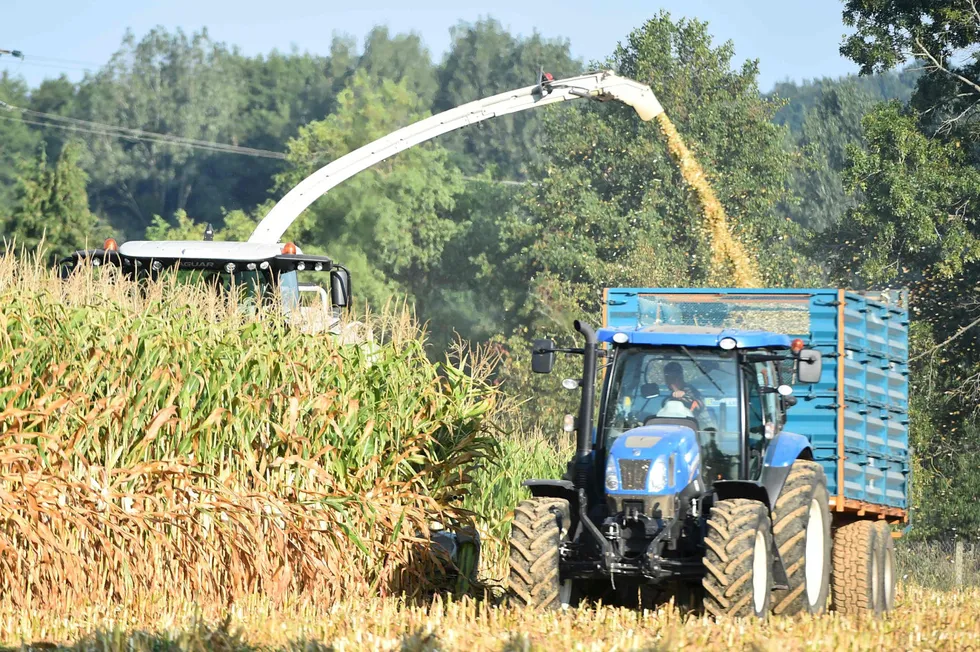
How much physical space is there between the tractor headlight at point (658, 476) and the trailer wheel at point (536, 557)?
62cm

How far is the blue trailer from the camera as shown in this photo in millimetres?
8445

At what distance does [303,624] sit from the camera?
7.84m

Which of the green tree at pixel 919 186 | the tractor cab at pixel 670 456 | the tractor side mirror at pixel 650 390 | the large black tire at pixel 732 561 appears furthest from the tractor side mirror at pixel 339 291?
the green tree at pixel 919 186

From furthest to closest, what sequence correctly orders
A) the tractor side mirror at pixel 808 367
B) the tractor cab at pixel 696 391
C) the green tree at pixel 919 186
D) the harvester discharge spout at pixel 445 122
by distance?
the green tree at pixel 919 186 < the harvester discharge spout at pixel 445 122 < the tractor side mirror at pixel 808 367 < the tractor cab at pixel 696 391

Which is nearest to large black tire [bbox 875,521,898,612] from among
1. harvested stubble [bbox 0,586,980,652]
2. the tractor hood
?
harvested stubble [bbox 0,586,980,652]

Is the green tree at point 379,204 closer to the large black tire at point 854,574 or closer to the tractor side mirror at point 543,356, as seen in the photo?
the large black tire at point 854,574

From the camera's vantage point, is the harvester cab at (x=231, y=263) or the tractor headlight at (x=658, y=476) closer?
the tractor headlight at (x=658, y=476)

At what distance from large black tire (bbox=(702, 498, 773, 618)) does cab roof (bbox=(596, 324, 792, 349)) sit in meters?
1.19

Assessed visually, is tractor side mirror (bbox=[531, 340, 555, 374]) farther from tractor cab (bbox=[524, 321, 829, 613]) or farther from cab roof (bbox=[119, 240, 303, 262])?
cab roof (bbox=[119, 240, 303, 262])

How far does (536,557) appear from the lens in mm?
8523

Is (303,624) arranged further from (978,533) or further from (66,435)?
(978,533)

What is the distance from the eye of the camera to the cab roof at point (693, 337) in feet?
29.8

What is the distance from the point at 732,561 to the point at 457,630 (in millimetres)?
1694

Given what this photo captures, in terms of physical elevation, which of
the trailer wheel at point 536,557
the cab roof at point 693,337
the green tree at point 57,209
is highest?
the green tree at point 57,209
